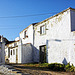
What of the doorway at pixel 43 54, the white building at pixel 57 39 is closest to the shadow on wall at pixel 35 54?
the white building at pixel 57 39

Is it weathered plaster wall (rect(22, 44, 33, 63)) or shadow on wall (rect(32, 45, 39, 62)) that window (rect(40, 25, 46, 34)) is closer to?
shadow on wall (rect(32, 45, 39, 62))

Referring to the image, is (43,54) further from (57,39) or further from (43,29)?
(57,39)

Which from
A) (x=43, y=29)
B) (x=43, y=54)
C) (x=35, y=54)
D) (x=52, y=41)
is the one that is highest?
(x=43, y=29)

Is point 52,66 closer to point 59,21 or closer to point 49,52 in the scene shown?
point 49,52

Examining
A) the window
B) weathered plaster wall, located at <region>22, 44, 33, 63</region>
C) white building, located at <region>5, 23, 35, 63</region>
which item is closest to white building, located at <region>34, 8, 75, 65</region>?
the window

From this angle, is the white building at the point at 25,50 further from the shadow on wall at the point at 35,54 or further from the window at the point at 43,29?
the window at the point at 43,29

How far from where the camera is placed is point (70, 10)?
40.2 feet

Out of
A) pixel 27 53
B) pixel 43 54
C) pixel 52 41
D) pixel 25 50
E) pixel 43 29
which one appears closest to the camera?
pixel 52 41

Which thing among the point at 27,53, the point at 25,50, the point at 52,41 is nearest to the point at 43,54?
the point at 52,41

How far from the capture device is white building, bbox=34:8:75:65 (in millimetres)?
12023

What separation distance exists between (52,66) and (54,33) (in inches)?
155

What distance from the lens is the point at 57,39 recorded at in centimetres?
1353

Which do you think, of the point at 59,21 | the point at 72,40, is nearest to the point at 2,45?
the point at 59,21

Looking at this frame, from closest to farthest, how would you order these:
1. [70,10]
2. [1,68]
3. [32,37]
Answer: [1,68], [70,10], [32,37]
